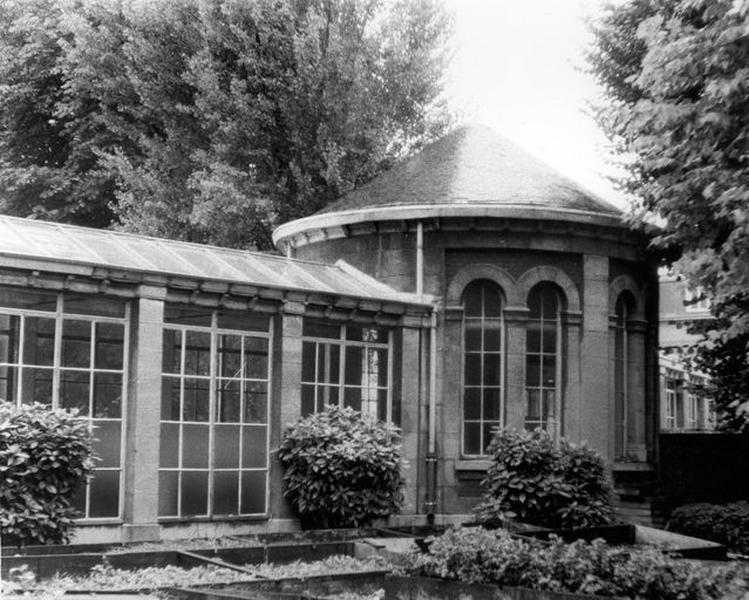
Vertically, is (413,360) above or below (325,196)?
below

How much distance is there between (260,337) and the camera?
61.1 ft

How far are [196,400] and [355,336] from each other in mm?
3527

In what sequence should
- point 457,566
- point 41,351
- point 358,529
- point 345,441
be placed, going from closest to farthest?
point 457,566 < point 41,351 < point 358,529 < point 345,441

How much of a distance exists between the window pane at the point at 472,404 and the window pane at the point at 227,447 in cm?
502

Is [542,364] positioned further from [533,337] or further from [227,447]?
[227,447]

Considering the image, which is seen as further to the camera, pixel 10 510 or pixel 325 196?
pixel 325 196

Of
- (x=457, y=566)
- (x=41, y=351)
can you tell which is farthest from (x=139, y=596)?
(x=41, y=351)

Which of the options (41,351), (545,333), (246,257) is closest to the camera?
(41,351)

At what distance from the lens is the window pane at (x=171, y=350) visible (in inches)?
683

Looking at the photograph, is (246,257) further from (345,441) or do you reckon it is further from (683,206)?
(683,206)

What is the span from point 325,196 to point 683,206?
14406 mm

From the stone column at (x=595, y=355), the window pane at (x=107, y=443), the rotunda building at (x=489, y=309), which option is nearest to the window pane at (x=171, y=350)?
the window pane at (x=107, y=443)

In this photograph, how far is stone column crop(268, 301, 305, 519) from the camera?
725 inches

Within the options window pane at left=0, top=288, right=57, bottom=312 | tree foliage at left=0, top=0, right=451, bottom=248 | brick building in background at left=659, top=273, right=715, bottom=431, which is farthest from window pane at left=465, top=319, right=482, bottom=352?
brick building in background at left=659, top=273, right=715, bottom=431
